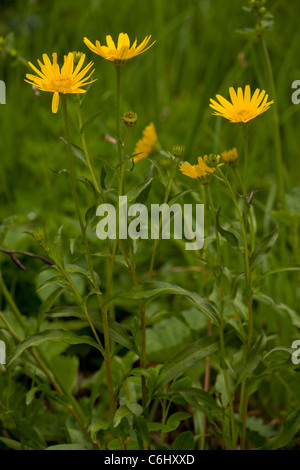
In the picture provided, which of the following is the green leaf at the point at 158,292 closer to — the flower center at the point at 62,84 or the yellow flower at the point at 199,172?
the yellow flower at the point at 199,172

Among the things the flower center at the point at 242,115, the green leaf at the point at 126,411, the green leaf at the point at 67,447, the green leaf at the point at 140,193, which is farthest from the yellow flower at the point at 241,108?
the green leaf at the point at 67,447

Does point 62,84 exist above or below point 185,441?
above

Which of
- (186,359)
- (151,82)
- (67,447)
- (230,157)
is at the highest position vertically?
(151,82)

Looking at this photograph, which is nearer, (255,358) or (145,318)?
(255,358)

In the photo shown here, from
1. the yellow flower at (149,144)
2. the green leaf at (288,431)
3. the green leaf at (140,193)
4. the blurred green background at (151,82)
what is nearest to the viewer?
the green leaf at (140,193)

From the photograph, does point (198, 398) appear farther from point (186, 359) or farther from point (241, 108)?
point (241, 108)

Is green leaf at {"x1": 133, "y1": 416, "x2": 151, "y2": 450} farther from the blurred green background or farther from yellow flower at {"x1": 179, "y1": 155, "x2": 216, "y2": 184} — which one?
the blurred green background

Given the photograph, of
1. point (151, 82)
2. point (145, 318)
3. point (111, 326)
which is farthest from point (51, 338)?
point (151, 82)

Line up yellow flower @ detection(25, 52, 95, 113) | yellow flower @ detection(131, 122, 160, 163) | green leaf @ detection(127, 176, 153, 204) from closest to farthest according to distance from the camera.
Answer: yellow flower @ detection(25, 52, 95, 113)
green leaf @ detection(127, 176, 153, 204)
yellow flower @ detection(131, 122, 160, 163)

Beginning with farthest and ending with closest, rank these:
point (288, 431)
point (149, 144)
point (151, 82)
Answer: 1. point (151, 82)
2. point (149, 144)
3. point (288, 431)

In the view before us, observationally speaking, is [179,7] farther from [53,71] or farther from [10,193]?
[53,71]

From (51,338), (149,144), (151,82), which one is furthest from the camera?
(151,82)

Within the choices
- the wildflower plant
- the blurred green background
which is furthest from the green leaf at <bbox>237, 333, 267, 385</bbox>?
the blurred green background
